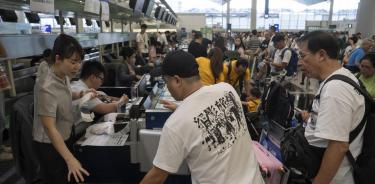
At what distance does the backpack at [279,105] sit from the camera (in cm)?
253

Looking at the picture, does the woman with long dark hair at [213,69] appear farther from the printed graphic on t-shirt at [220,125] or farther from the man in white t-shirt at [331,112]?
the printed graphic on t-shirt at [220,125]

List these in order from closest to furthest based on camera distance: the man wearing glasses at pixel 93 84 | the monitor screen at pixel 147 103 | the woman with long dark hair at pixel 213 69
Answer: the monitor screen at pixel 147 103
the man wearing glasses at pixel 93 84
the woman with long dark hair at pixel 213 69

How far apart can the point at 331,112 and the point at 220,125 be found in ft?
1.90

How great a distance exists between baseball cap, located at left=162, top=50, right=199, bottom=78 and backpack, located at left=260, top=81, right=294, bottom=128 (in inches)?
58.7

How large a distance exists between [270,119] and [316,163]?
111 centimetres

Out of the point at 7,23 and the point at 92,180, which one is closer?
the point at 92,180

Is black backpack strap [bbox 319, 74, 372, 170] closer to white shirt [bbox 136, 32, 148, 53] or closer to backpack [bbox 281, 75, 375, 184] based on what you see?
backpack [bbox 281, 75, 375, 184]

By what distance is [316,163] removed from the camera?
5.29ft

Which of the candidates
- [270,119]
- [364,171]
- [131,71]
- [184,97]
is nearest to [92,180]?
[184,97]

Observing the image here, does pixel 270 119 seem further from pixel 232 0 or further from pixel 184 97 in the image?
pixel 232 0

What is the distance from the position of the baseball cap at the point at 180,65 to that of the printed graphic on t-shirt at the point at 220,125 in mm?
177

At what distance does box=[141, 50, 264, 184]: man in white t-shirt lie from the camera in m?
1.21

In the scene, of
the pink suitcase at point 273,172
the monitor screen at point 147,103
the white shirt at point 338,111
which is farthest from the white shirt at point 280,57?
the white shirt at point 338,111

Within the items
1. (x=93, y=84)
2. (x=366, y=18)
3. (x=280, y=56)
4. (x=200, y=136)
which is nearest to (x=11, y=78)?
(x=93, y=84)
